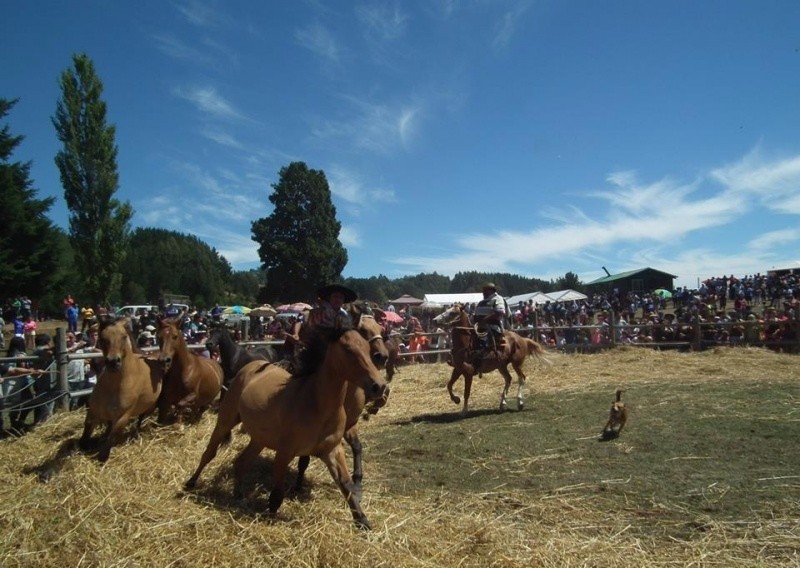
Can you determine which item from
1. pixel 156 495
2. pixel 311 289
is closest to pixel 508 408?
pixel 156 495

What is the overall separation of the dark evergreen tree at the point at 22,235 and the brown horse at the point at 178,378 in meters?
20.1

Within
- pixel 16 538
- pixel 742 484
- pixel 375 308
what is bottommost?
pixel 16 538

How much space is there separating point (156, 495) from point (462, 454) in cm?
388

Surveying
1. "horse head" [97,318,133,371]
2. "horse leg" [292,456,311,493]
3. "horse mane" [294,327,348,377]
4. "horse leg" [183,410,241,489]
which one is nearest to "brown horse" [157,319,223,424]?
"horse head" [97,318,133,371]

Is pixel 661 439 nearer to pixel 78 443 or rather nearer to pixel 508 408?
pixel 508 408

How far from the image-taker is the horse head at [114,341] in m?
6.45

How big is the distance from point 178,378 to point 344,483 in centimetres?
429

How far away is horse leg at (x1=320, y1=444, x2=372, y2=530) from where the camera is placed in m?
4.62

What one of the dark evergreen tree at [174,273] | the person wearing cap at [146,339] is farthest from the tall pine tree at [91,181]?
the dark evergreen tree at [174,273]

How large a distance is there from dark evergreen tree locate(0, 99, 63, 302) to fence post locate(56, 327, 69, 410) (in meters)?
18.3

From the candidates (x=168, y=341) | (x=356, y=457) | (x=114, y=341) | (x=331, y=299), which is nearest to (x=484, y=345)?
(x=331, y=299)

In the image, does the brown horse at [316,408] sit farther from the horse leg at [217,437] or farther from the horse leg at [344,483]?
the horse leg at [217,437]

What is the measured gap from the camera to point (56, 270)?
91.5ft

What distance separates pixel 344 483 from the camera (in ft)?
15.7
